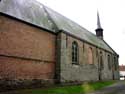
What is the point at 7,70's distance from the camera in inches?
489

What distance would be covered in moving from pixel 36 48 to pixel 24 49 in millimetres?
1485

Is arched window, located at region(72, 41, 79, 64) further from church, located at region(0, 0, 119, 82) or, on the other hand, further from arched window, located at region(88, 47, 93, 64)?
arched window, located at region(88, 47, 93, 64)

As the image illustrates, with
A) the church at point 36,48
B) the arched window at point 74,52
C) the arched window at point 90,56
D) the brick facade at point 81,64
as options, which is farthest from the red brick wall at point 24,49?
the arched window at point 90,56

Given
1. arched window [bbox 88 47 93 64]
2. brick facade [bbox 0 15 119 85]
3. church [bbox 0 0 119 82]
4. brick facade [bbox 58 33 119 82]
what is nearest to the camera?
brick facade [bbox 0 15 119 85]

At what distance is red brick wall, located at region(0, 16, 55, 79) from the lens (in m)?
12.5

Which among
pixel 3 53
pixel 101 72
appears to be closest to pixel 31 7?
pixel 3 53

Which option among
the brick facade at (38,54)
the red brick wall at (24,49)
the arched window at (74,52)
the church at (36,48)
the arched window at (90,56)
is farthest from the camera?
the arched window at (90,56)

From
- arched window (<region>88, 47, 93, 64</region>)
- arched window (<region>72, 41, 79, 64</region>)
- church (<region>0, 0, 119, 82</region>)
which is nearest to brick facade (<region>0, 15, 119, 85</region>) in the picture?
church (<region>0, 0, 119, 82</region>)

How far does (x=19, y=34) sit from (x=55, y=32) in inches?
191

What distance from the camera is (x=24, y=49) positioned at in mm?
13945

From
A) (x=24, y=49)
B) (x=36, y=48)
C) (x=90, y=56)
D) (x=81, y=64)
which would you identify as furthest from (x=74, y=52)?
(x=24, y=49)

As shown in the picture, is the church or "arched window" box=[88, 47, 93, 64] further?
"arched window" box=[88, 47, 93, 64]

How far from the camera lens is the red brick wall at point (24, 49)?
12.5m

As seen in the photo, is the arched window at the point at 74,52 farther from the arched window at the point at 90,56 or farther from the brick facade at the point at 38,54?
the arched window at the point at 90,56
